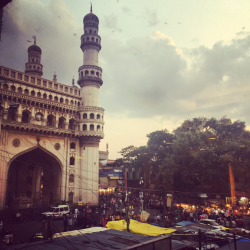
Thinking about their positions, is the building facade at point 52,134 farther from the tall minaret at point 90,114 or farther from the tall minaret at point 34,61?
the tall minaret at point 34,61

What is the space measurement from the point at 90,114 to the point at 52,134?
702cm

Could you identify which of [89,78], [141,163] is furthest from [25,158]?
[141,163]

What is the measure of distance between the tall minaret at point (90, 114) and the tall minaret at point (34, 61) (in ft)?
40.0

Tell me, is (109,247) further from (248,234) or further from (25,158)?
(25,158)

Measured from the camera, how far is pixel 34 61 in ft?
155

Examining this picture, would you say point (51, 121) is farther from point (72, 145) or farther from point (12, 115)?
point (12, 115)

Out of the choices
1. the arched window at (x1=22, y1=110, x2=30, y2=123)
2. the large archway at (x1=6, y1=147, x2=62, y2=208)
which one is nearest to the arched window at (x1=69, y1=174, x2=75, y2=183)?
the large archway at (x1=6, y1=147, x2=62, y2=208)

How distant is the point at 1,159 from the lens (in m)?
29.5

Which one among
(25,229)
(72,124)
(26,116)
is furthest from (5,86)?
(25,229)

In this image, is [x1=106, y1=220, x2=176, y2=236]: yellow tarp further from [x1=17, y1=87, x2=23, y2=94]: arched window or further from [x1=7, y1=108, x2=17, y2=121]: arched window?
[x1=17, y1=87, x2=23, y2=94]: arched window

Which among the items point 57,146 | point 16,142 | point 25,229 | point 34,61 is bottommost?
point 25,229

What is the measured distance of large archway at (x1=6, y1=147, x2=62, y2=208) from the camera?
34906 millimetres

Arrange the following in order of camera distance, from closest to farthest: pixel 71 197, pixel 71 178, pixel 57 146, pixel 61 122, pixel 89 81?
1. pixel 71 197
2. pixel 57 146
3. pixel 71 178
4. pixel 61 122
5. pixel 89 81

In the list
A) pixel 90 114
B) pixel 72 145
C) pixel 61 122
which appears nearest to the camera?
pixel 72 145
